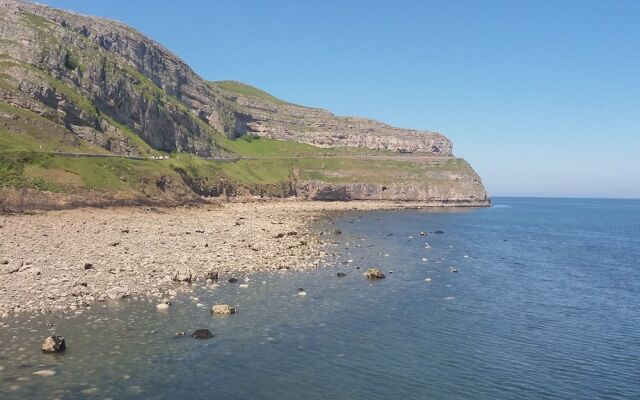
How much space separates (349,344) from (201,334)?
8.26m

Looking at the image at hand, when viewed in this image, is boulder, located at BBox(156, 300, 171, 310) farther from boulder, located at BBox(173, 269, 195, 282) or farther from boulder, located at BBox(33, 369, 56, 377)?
boulder, located at BBox(33, 369, 56, 377)

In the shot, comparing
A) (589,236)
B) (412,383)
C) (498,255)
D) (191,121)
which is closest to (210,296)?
(412,383)

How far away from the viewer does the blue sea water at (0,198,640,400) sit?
19891mm

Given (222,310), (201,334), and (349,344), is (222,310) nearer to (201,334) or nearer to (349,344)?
(201,334)

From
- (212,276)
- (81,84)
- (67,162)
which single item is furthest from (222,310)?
(81,84)

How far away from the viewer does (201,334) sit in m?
25.3

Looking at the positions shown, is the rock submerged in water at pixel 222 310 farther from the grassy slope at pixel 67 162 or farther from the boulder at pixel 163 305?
the grassy slope at pixel 67 162

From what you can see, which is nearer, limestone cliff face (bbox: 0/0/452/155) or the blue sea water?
the blue sea water

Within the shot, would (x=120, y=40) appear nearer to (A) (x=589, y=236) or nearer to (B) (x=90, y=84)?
(B) (x=90, y=84)

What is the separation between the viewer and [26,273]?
108 feet

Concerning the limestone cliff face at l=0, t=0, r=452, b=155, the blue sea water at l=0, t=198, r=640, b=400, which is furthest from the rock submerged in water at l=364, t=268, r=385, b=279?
the limestone cliff face at l=0, t=0, r=452, b=155

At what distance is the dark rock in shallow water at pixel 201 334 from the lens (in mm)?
25128

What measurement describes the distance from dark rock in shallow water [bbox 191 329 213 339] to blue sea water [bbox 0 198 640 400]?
51cm

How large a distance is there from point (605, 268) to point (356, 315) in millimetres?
44390
